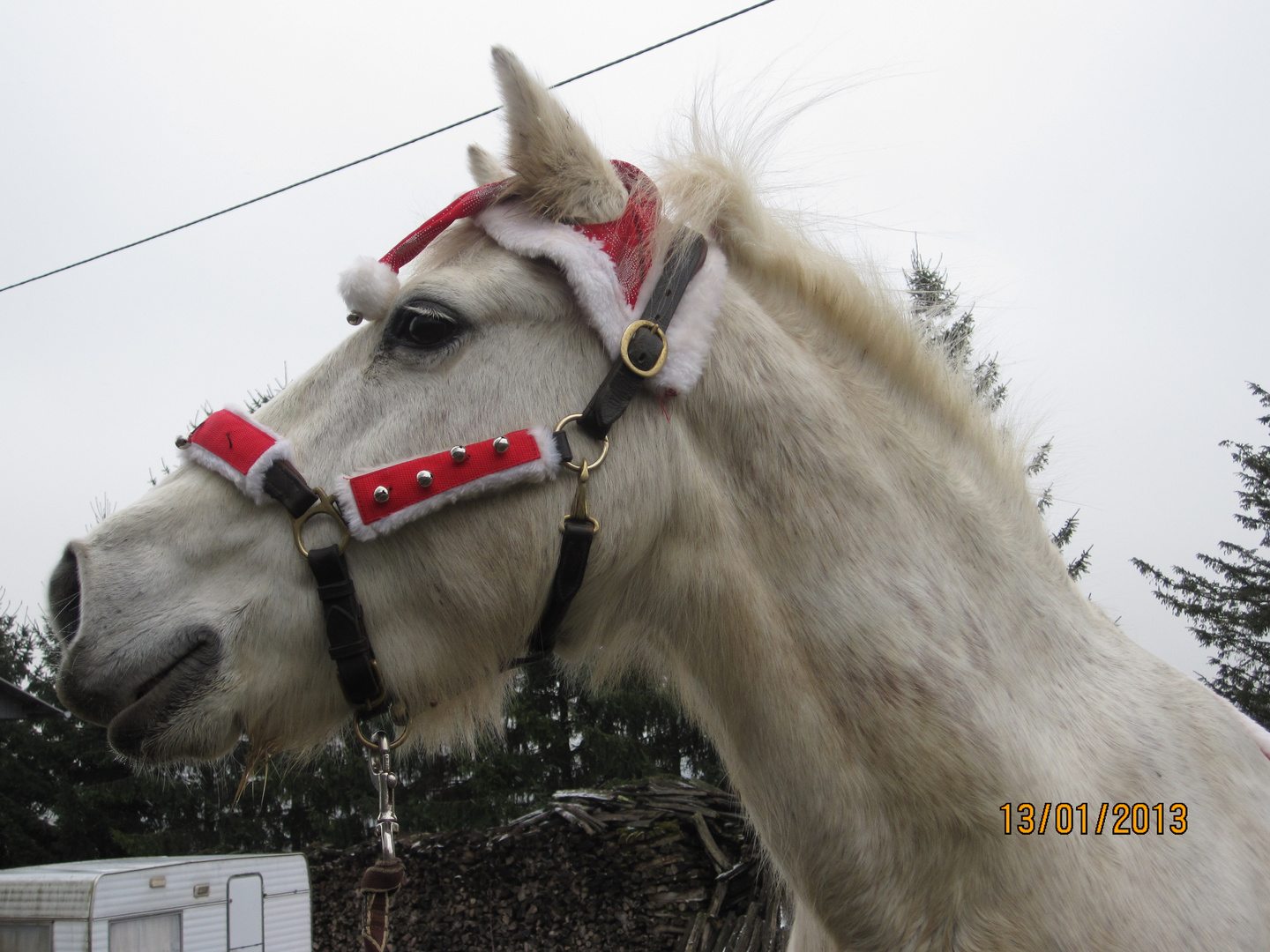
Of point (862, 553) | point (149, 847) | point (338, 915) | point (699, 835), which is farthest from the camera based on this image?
point (149, 847)

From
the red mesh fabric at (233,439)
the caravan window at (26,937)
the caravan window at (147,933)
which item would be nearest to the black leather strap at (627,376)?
the red mesh fabric at (233,439)

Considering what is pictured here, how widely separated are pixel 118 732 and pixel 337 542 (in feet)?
1.56

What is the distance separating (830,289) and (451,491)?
0.89 meters

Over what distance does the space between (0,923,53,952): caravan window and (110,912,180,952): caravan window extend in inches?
18.9

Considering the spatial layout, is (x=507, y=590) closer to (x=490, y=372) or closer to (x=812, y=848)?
(x=490, y=372)

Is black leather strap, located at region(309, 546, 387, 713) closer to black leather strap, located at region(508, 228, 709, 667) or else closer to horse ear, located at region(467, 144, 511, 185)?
black leather strap, located at region(508, 228, 709, 667)

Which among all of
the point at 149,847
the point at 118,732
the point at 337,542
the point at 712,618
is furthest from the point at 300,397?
the point at 149,847

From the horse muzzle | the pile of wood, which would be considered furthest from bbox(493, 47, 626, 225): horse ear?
the pile of wood

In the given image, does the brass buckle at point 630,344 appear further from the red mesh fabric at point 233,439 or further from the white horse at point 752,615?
the red mesh fabric at point 233,439

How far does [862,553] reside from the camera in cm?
140

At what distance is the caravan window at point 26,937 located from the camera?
5555 mm

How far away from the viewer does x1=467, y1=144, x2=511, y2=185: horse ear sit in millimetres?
1867

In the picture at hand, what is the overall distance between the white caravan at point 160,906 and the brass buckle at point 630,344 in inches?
246

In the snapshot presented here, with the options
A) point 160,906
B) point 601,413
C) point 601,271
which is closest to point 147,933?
point 160,906
